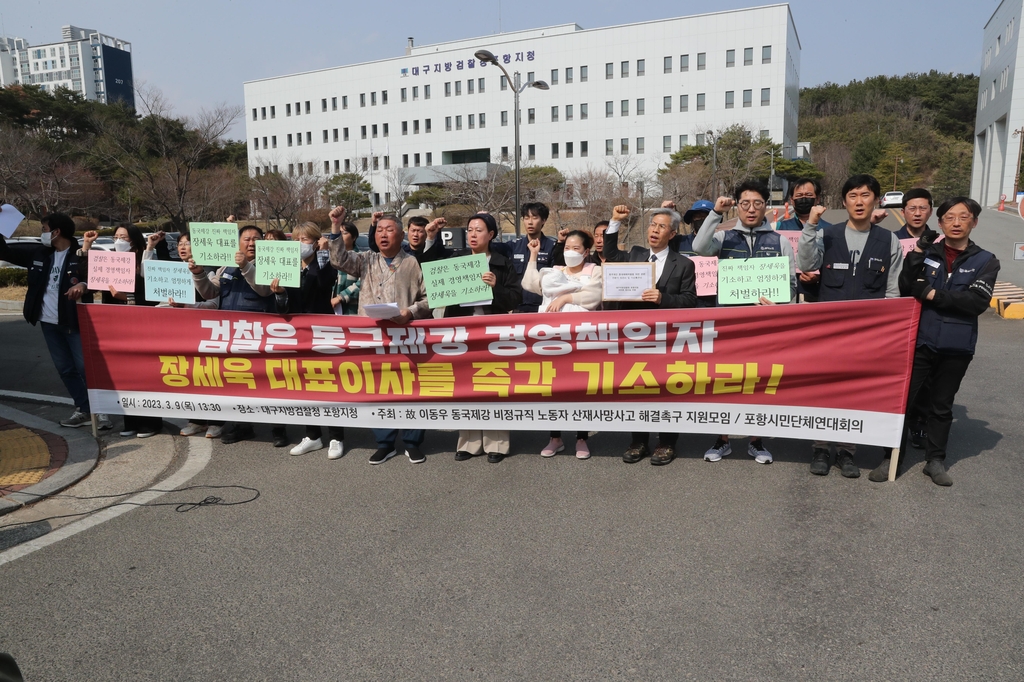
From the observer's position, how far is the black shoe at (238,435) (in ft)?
21.4

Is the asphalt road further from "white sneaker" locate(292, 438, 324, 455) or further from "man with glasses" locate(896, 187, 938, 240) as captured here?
"man with glasses" locate(896, 187, 938, 240)

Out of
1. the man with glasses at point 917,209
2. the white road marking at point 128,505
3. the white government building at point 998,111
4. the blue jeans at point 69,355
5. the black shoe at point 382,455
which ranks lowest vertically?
the white road marking at point 128,505

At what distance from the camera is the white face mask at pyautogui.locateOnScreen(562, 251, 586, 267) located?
570cm

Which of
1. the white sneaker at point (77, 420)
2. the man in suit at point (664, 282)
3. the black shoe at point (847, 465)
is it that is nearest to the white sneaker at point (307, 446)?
the white sneaker at point (77, 420)

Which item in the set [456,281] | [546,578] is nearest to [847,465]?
[546,578]

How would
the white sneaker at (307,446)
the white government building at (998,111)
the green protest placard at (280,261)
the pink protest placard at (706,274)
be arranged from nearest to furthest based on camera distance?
the pink protest placard at (706,274) < the green protest placard at (280,261) < the white sneaker at (307,446) < the white government building at (998,111)

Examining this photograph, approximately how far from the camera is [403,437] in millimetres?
5984

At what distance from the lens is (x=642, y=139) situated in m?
68.7

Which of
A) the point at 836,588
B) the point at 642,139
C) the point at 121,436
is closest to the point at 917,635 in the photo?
the point at 836,588

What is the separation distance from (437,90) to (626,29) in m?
20.6

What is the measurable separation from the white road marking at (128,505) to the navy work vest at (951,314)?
5.60 metres

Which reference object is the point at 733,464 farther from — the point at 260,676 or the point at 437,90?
the point at 437,90

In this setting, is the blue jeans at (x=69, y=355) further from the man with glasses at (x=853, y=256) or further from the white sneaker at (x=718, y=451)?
the man with glasses at (x=853, y=256)

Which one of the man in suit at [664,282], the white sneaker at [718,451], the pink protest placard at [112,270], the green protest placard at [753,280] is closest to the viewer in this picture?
the green protest placard at [753,280]
